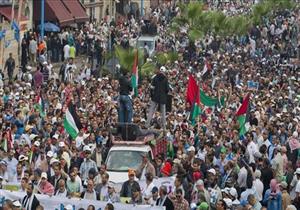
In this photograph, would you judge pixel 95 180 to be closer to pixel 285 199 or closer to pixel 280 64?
pixel 285 199

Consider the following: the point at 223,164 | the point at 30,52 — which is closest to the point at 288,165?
the point at 223,164

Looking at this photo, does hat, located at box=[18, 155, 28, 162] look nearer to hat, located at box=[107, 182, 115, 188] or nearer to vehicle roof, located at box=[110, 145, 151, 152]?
hat, located at box=[107, 182, 115, 188]

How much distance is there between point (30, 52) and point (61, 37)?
4257mm

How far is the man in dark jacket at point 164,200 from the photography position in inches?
753

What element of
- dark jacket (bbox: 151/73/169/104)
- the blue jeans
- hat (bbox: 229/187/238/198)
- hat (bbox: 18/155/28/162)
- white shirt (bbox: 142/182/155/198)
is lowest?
white shirt (bbox: 142/182/155/198)

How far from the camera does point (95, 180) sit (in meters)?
20.7

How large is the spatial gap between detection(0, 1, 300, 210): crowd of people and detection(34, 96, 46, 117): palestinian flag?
173mm

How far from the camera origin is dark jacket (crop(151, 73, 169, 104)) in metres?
27.1

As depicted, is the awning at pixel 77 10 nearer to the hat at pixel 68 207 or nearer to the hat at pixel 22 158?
the hat at pixel 22 158

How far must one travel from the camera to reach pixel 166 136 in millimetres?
25281

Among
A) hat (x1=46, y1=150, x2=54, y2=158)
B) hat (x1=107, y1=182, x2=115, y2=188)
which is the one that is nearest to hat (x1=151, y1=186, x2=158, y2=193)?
hat (x1=107, y1=182, x2=115, y2=188)

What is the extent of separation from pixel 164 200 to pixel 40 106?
35.1 ft

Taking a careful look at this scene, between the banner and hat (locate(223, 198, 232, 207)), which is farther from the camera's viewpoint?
the banner

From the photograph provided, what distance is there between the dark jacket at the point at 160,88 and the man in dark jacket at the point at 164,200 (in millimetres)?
7816
